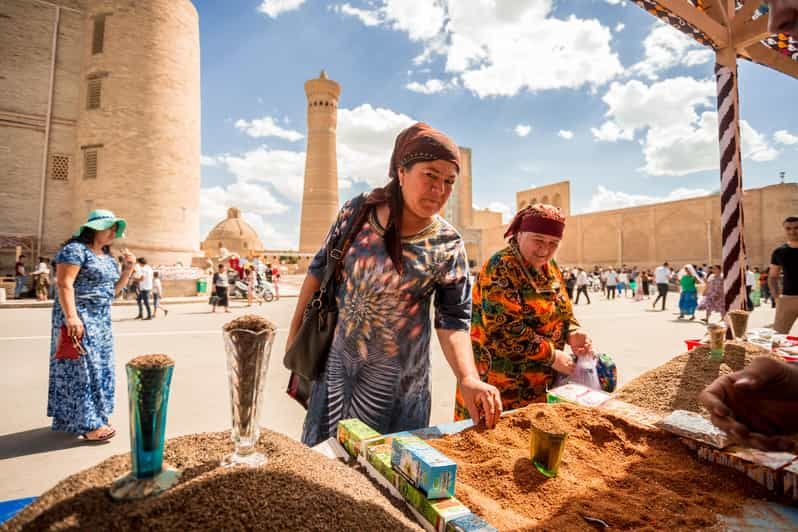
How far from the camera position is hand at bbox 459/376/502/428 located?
127 centimetres

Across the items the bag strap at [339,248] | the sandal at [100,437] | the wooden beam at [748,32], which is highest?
the wooden beam at [748,32]

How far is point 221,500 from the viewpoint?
25.7 inches

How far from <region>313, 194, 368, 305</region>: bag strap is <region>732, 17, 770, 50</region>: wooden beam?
4.48 meters

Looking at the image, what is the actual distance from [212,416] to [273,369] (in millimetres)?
1579

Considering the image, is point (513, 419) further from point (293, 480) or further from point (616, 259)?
point (616, 259)

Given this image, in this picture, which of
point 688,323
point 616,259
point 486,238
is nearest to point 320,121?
point 486,238

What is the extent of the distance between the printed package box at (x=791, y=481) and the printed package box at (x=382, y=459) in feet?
3.05

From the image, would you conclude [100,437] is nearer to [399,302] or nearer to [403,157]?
[399,302]

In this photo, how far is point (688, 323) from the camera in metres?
9.29

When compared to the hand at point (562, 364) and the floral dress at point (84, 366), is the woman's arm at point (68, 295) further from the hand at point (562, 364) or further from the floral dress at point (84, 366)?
the hand at point (562, 364)

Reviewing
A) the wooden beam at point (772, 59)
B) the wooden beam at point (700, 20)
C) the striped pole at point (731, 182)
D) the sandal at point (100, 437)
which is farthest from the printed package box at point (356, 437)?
the wooden beam at point (772, 59)

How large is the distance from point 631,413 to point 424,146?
116cm

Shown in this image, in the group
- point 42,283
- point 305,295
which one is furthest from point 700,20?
point 42,283

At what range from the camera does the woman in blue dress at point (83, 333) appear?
9.62 ft
